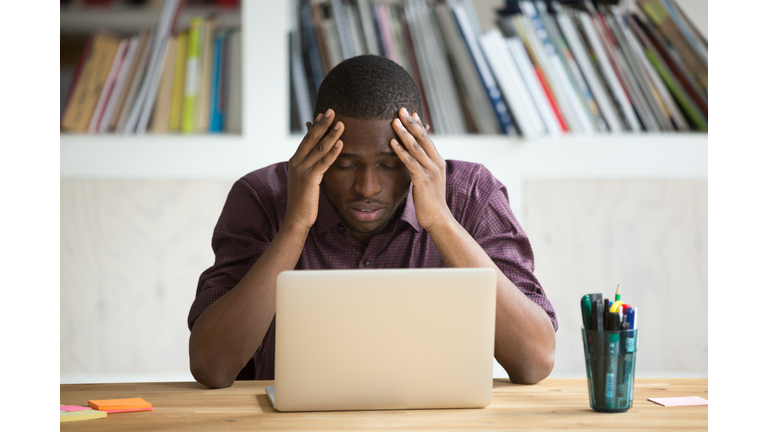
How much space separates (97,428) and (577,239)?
64.2 inches

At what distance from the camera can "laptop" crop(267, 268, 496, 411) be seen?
3.17ft

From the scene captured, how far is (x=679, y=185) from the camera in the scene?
220cm

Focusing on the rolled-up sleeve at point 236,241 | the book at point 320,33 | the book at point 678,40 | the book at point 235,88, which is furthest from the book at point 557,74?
the rolled-up sleeve at point 236,241

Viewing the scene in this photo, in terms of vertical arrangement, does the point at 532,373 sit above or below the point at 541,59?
below

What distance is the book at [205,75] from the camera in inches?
85.2

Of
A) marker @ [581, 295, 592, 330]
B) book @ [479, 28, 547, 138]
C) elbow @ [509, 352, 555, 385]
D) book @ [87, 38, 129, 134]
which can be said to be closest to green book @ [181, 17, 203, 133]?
book @ [87, 38, 129, 134]

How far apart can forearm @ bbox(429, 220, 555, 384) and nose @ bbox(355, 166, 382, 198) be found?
139 mm

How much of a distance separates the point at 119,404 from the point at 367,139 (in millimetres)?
635

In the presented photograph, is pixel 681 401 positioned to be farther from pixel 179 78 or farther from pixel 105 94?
pixel 105 94

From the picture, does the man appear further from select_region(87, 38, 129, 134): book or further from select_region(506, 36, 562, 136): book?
select_region(87, 38, 129, 134): book

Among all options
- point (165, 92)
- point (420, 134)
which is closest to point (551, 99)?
point (420, 134)

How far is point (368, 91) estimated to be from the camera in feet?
4.49

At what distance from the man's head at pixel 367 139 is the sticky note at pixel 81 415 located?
0.61 meters
